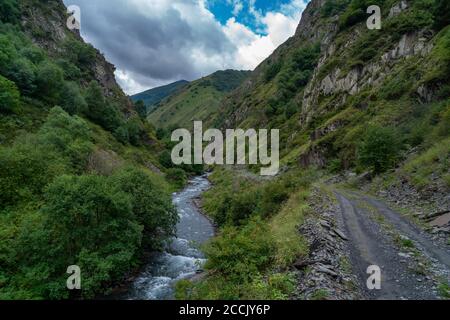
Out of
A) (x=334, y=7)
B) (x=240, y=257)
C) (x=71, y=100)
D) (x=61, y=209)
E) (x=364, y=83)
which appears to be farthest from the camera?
(x=334, y=7)

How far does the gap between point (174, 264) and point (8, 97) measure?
1563 inches

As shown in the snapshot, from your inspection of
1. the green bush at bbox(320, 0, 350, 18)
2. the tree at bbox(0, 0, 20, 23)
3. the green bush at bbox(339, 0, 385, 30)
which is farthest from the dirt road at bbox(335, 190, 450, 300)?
the green bush at bbox(320, 0, 350, 18)

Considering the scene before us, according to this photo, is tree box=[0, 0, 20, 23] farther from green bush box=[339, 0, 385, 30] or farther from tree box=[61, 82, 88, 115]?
green bush box=[339, 0, 385, 30]

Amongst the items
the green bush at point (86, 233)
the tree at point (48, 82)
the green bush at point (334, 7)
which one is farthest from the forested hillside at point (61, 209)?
the green bush at point (334, 7)

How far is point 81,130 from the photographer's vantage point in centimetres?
4838

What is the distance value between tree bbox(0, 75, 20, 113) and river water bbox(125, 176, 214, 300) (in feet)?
108

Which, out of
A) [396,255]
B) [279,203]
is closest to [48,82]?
[279,203]

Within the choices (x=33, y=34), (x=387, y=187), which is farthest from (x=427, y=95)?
(x=33, y=34)

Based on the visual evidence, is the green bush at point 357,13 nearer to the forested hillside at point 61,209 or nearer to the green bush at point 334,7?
the green bush at point 334,7

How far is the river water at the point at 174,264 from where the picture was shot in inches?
854

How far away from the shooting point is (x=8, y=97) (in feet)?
150

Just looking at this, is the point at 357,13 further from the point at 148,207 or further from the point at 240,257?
the point at 240,257

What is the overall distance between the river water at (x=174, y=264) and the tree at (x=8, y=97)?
32.8 meters

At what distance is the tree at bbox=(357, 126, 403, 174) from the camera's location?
33.4 metres
